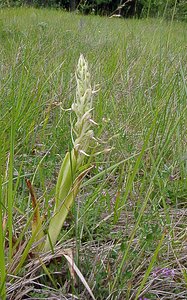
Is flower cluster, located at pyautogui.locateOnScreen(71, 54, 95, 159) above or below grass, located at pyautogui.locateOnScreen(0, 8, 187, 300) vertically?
above

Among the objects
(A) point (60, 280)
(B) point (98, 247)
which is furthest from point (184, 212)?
(A) point (60, 280)

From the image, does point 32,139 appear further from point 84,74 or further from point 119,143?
point 84,74

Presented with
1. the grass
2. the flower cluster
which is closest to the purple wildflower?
the grass

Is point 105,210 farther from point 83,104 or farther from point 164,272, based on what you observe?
point 83,104

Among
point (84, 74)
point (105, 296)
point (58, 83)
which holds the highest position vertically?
point (84, 74)

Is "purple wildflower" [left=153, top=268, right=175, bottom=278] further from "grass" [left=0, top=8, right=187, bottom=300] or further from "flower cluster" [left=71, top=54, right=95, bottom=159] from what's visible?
"flower cluster" [left=71, top=54, right=95, bottom=159]

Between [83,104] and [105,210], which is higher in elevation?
[83,104]

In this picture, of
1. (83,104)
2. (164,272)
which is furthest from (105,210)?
(83,104)

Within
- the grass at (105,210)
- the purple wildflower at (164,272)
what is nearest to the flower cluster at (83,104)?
the grass at (105,210)

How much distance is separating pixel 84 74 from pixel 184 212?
1.53 feet

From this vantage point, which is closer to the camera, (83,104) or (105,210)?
(83,104)

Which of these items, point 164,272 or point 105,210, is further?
point 105,210

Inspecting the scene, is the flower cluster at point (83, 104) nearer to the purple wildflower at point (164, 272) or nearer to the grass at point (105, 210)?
the grass at point (105, 210)

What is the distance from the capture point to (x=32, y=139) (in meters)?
1.25
